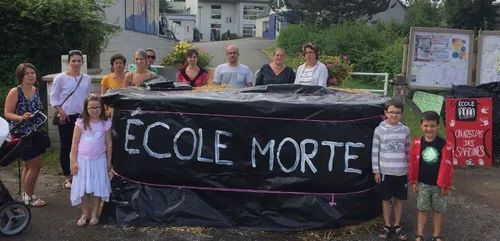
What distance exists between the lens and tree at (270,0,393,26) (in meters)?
33.2

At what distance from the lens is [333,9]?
33344 millimetres

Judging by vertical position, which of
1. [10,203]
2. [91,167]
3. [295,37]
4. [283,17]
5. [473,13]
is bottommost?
[10,203]

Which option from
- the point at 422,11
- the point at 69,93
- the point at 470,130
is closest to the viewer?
the point at 69,93

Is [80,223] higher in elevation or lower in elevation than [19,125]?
lower

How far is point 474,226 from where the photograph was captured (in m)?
4.89

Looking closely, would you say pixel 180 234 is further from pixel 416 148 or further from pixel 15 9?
pixel 15 9

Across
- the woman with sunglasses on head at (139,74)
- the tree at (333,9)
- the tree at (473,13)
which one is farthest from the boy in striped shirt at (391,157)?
the tree at (333,9)

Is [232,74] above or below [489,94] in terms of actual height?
above

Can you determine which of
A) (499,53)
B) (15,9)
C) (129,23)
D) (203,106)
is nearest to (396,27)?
(129,23)

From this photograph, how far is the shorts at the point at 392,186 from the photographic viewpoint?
4410 mm

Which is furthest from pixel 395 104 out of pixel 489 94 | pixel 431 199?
pixel 489 94

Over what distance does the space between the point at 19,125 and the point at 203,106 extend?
1921mm

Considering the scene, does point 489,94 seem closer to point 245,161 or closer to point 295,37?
point 245,161

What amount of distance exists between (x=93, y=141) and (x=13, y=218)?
99 centimetres
